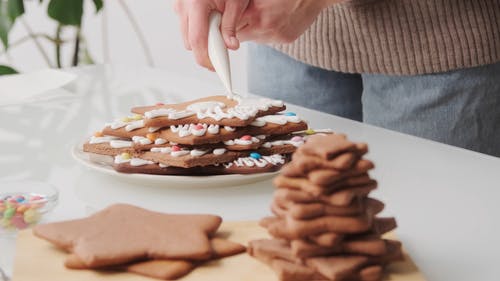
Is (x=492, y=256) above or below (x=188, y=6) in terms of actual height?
below

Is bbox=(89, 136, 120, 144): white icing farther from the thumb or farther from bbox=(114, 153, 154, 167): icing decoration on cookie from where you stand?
the thumb

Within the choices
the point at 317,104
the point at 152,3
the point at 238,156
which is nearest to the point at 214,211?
the point at 238,156

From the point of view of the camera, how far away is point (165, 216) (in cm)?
87

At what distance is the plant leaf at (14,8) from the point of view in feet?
6.68

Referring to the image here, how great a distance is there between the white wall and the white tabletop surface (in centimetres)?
170

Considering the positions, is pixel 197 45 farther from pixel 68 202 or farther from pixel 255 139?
pixel 68 202

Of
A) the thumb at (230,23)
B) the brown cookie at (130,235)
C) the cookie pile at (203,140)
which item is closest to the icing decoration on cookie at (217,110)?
the cookie pile at (203,140)

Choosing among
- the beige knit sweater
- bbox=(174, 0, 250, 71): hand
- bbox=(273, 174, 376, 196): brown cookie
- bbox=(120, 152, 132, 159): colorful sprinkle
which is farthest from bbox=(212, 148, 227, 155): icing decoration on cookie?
the beige knit sweater

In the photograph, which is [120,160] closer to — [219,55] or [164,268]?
[219,55]

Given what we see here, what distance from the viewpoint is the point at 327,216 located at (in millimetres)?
726

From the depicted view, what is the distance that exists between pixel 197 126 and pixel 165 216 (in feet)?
0.80

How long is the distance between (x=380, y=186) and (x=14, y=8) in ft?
4.05

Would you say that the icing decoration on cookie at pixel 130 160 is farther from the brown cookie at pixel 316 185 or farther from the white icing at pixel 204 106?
the brown cookie at pixel 316 185

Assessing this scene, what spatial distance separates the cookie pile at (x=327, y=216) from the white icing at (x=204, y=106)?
42 centimetres
